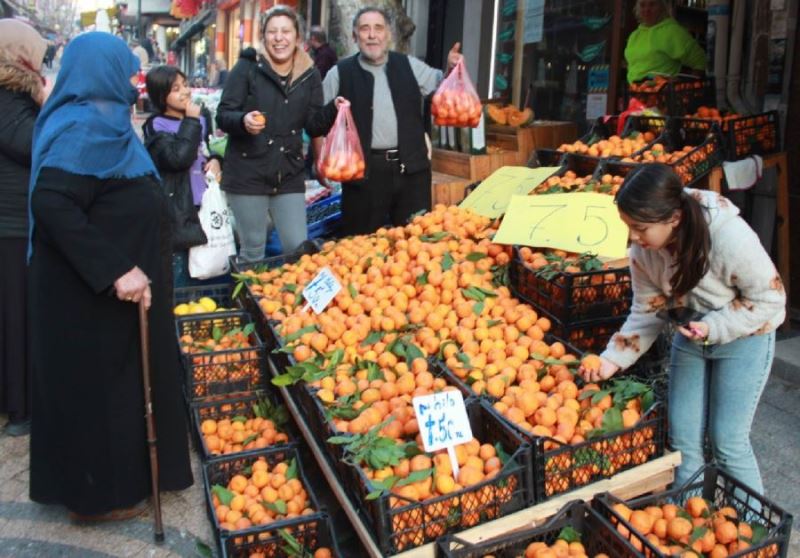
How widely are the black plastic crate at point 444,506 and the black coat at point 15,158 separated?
2547 millimetres

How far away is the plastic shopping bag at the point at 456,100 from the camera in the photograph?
4844mm

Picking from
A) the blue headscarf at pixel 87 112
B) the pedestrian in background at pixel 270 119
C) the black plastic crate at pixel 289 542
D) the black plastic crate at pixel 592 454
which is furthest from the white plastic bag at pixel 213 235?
the black plastic crate at pixel 592 454

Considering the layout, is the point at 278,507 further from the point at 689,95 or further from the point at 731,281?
the point at 689,95

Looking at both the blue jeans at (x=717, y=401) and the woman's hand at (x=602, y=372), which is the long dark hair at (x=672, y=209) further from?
the woman's hand at (x=602, y=372)

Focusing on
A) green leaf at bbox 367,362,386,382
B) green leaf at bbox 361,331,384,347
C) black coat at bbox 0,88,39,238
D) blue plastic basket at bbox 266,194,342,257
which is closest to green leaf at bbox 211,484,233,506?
green leaf at bbox 367,362,386,382

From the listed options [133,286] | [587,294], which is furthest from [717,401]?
[133,286]

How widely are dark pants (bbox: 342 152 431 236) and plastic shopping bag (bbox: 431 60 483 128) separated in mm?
390

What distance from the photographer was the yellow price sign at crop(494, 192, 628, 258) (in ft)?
11.1

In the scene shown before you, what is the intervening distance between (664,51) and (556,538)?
4270 millimetres

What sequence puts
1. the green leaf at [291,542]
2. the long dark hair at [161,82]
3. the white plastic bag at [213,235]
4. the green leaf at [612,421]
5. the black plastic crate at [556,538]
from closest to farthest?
the black plastic crate at [556,538], the green leaf at [612,421], the green leaf at [291,542], the long dark hair at [161,82], the white plastic bag at [213,235]

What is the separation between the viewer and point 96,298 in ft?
9.68

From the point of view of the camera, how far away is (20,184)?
3.93 meters

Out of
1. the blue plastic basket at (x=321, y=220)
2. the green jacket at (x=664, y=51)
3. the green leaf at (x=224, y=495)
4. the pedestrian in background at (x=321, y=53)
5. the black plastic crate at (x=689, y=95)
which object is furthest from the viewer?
the pedestrian in background at (x=321, y=53)

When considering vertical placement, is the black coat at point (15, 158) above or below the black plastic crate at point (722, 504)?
above
